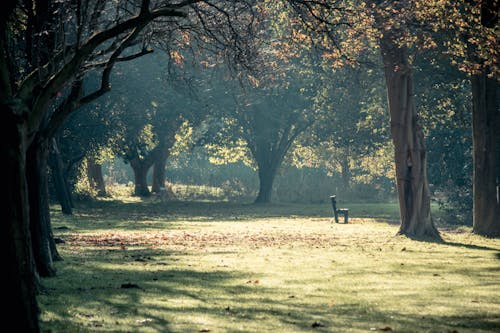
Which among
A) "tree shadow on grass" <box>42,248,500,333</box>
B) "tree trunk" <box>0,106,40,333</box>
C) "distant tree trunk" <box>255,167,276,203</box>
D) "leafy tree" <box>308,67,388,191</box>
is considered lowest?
"tree shadow on grass" <box>42,248,500,333</box>

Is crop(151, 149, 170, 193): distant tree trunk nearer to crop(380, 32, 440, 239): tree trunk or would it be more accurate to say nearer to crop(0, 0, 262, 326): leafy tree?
crop(380, 32, 440, 239): tree trunk

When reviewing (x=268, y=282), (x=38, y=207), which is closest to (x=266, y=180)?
(x=38, y=207)

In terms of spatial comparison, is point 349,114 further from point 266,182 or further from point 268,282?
point 268,282

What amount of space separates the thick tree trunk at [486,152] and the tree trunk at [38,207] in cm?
1619

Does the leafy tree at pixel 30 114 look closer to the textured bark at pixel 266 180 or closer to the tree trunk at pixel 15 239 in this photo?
the tree trunk at pixel 15 239

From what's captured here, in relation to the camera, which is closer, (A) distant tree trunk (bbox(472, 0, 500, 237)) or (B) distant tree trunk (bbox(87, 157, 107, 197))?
(A) distant tree trunk (bbox(472, 0, 500, 237))

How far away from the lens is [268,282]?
1513 centimetres

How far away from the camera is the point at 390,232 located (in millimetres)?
30094

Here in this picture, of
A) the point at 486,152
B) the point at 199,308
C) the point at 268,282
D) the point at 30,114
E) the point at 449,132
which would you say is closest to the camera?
Result: the point at 199,308

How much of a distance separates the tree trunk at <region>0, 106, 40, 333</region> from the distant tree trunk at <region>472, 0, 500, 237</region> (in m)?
21.1

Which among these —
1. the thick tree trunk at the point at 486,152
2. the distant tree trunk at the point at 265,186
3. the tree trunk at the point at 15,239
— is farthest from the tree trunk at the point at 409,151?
the distant tree trunk at the point at 265,186

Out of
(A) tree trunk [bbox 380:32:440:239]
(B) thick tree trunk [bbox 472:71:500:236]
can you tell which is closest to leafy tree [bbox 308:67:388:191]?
(B) thick tree trunk [bbox 472:71:500:236]

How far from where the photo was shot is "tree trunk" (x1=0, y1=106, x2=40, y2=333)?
28.0 ft

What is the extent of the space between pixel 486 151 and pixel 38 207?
664 inches
